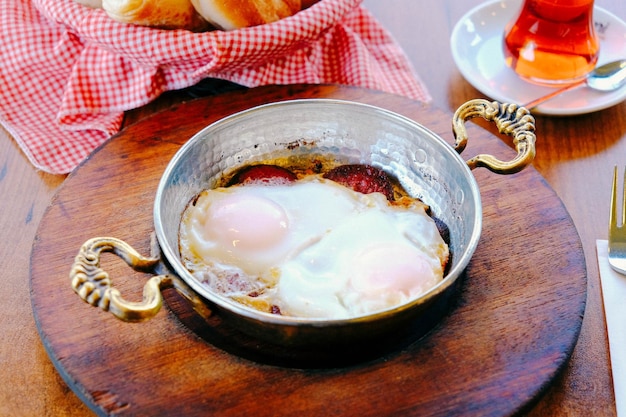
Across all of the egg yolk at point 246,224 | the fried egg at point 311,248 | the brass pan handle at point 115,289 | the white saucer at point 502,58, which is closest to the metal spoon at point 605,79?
the white saucer at point 502,58

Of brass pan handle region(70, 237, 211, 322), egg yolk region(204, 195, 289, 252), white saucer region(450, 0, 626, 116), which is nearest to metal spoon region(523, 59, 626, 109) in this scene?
white saucer region(450, 0, 626, 116)

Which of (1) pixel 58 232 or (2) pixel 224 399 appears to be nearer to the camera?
(2) pixel 224 399

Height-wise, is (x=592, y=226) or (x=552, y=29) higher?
(x=552, y=29)

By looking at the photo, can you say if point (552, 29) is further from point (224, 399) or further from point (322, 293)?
point (224, 399)

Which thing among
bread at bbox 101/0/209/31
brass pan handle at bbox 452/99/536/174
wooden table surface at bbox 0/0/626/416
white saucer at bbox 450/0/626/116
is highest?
brass pan handle at bbox 452/99/536/174

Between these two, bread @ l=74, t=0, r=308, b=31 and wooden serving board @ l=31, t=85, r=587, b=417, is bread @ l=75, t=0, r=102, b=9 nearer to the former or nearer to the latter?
bread @ l=74, t=0, r=308, b=31

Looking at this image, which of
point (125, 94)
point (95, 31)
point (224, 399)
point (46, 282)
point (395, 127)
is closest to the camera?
point (224, 399)

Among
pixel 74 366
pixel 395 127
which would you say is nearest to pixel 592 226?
pixel 395 127
